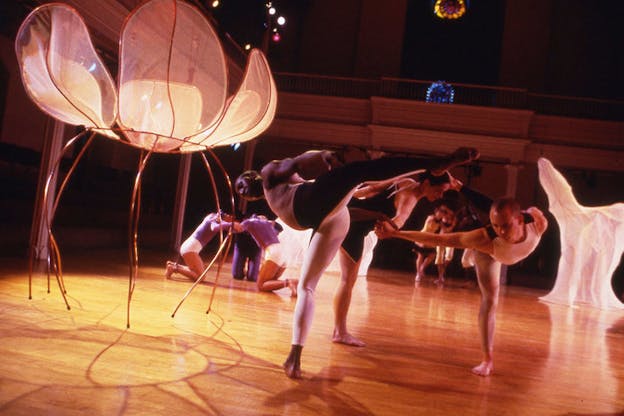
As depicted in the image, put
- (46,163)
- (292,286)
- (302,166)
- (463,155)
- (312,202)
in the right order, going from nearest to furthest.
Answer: (463,155) < (312,202) < (302,166) < (292,286) < (46,163)

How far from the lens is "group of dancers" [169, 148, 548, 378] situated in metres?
2.45

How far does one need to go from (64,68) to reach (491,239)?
261 cm

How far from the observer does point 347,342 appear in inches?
142

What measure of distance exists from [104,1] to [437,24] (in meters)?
12.4

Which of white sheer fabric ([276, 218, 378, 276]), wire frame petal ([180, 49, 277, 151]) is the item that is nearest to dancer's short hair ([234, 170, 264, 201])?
wire frame petal ([180, 49, 277, 151])

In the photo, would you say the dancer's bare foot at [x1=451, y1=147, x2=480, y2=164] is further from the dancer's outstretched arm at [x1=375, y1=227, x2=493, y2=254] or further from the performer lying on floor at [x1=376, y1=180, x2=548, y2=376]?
the dancer's outstretched arm at [x1=375, y1=227, x2=493, y2=254]

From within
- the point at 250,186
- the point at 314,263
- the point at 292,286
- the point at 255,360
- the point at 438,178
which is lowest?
the point at 255,360

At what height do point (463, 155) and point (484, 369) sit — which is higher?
point (463, 155)

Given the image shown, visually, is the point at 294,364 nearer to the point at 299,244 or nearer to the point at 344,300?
the point at 344,300

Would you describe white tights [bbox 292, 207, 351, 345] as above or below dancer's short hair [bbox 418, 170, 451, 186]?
below

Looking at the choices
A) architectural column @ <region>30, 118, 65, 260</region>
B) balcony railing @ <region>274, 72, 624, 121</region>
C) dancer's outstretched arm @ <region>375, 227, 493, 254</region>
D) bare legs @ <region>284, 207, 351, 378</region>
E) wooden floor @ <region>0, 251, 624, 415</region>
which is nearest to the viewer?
wooden floor @ <region>0, 251, 624, 415</region>

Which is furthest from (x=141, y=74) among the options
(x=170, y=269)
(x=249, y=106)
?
(x=170, y=269)

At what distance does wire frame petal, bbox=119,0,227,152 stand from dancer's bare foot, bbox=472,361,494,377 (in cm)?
211

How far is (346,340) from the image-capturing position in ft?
11.9
